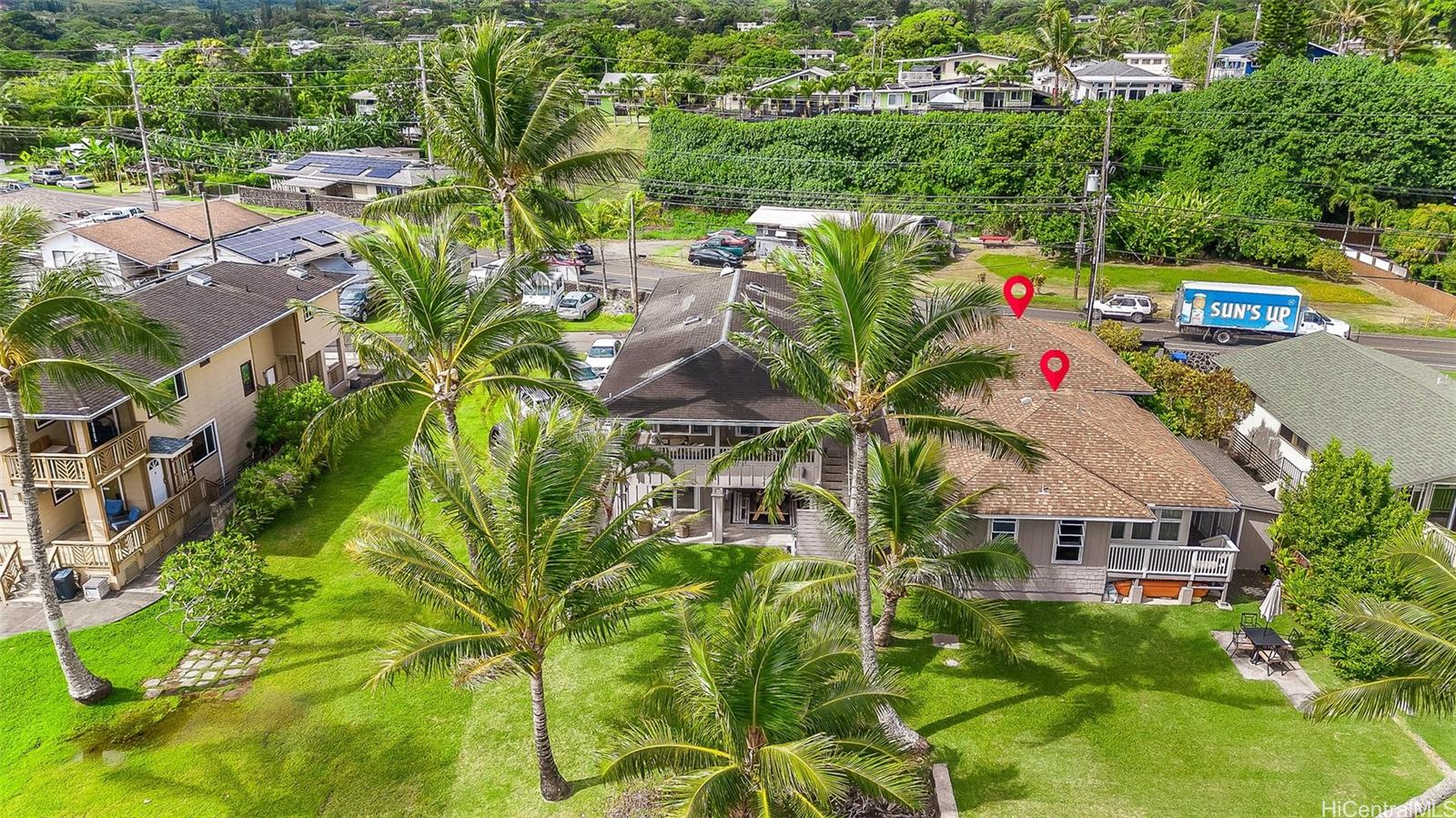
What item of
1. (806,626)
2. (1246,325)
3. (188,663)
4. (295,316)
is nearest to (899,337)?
(806,626)

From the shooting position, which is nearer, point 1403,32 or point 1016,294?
point 1016,294

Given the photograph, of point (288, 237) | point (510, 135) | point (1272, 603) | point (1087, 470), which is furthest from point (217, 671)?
point (288, 237)

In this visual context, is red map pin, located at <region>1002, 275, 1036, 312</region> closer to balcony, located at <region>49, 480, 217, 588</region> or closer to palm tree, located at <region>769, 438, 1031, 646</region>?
palm tree, located at <region>769, 438, 1031, 646</region>

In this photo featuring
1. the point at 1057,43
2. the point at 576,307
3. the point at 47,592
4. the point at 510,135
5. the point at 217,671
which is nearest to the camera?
the point at 47,592

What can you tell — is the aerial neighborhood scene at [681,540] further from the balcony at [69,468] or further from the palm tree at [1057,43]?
the palm tree at [1057,43]

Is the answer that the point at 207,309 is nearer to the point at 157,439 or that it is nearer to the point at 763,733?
the point at 157,439

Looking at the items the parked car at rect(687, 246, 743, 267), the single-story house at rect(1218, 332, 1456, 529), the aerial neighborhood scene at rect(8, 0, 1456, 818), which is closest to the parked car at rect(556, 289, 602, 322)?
the aerial neighborhood scene at rect(8, 0, 1456, 818)
